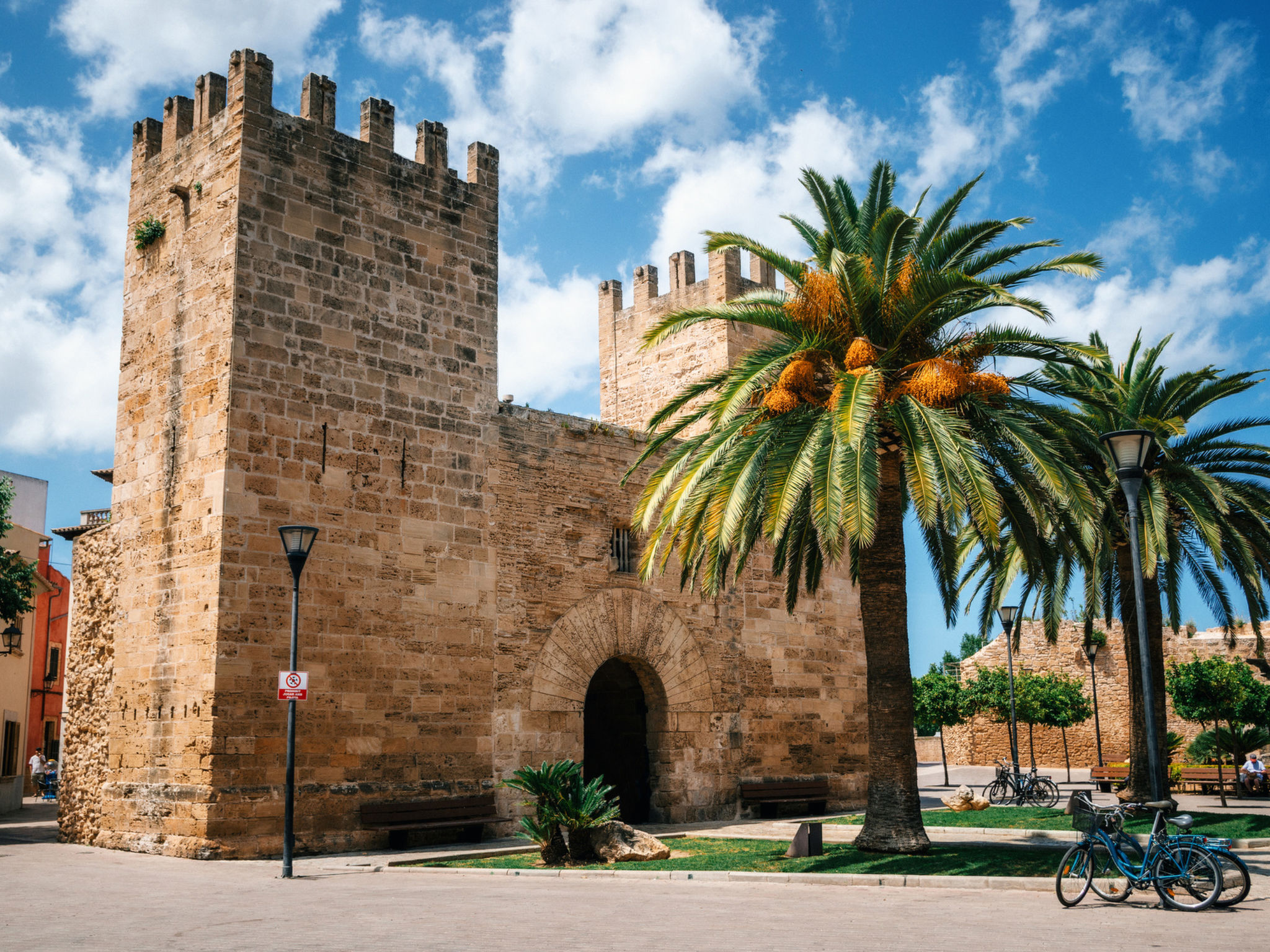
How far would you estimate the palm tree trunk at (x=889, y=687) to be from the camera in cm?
1098

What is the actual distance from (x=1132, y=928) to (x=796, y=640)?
1097 cm

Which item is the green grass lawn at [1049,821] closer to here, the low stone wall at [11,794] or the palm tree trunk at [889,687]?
the palm tree trunk at [889,687]

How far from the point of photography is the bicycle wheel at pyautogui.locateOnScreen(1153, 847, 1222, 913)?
25.8 feet

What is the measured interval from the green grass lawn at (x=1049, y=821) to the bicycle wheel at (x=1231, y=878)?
436cm

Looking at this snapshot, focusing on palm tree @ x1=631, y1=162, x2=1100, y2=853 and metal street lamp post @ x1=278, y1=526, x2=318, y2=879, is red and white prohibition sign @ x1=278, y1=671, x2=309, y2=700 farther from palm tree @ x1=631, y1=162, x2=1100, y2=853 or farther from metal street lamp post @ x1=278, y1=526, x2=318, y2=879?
palm tree @ x1=631, y1=162, x2=1100, y2=853

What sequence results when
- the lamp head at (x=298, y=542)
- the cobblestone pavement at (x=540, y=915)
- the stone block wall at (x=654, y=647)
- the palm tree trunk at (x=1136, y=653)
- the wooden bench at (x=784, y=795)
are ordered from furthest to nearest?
1. the wooden bench at (x=784, y=795)
2. the stone block wall at (x=654, y=647)
3. the palm tree trunk at (x=1136, y=653)
4. the lamp head at (x=298, y=542)
5. the cobblestone pavement at (x=540, y=915)

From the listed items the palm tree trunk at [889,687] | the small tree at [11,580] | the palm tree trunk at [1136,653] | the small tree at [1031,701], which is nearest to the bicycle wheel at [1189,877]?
the palm tree trunk at [889,687]

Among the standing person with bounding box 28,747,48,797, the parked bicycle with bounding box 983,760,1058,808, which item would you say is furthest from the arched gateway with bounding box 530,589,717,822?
the standing person with bounding box 28,747,48,797

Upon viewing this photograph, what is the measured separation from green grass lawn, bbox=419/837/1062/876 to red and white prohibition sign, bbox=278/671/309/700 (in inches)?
91.3

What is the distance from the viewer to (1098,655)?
33.9 meters

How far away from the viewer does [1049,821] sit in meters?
14.8

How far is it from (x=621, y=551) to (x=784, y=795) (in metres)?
4.49

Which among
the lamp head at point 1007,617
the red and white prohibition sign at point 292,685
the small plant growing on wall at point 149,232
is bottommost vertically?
the red and white prohibition sign at point 292,685

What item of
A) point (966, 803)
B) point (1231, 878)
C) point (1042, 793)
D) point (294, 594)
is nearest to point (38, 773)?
point (294, 594)
